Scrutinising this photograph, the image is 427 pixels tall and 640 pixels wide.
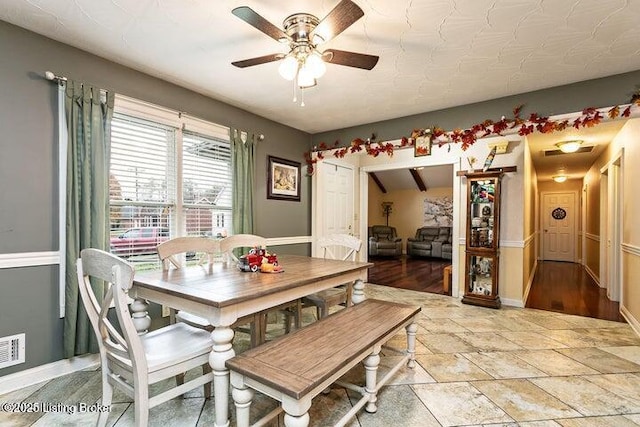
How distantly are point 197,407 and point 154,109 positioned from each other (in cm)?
243

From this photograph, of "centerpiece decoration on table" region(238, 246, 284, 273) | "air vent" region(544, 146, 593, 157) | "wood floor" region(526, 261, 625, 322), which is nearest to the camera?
"centerpiece decoration on table" region(238, 246, 284, 273)

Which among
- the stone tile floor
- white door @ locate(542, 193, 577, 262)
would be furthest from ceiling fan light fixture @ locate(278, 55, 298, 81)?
white door @ locate(542, 193, 577, 262)

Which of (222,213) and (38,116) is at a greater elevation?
(38,116)

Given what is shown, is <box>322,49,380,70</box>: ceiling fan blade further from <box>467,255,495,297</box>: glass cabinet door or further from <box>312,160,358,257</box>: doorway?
<box>467,255,495,297</box>: glass cabinet door

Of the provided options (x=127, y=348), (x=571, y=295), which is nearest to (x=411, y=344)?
(x=127, y=348)

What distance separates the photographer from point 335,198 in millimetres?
5043

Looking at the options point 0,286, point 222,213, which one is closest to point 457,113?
point 222,213

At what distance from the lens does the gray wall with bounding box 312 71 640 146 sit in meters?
2.73

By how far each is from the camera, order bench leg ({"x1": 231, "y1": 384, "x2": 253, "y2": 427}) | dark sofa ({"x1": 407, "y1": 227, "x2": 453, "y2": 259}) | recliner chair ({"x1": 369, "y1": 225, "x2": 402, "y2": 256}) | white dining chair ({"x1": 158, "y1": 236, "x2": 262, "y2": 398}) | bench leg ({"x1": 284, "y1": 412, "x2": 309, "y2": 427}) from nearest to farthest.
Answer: bench leg ({"x1": 284, "y1": 412, "x2": 309, "y2": 427})
bench leg ({"x1": 231, "y1": 384, "x2": 253, "y2": 427})
white dining chair ({"x1": 158, "y1": 236, "x2": 262, "y2": 398})
dark sofa ({"x1": 407, "y1": 227, "x2": 453, "y2": 259})
recliner chair ({"x1": 369, "y1": 225, "x2": 402, "y2": 256})

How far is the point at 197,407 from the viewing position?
186 cm

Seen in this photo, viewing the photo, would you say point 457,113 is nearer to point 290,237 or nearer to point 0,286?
point 290,237

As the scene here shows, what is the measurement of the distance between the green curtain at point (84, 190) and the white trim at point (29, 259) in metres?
0.10

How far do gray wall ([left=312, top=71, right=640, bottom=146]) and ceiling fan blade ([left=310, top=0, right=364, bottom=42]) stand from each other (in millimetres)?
1791

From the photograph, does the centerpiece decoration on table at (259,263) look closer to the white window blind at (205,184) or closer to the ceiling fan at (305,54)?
the white window blind at (205,184)
